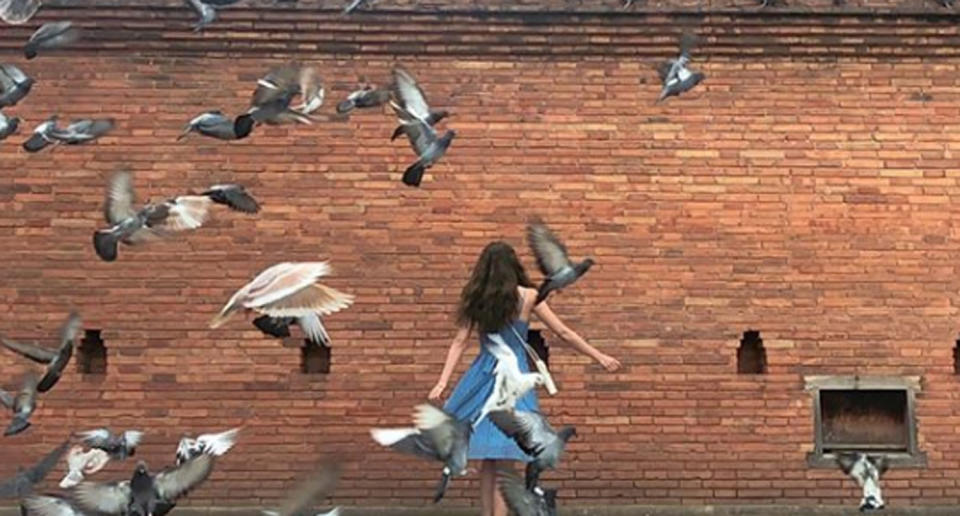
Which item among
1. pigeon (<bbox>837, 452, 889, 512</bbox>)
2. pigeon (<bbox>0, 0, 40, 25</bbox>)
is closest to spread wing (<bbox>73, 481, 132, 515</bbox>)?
pigeon (<bbox>0, 0, 40, 25</bbox>)

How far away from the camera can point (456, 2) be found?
8266mm

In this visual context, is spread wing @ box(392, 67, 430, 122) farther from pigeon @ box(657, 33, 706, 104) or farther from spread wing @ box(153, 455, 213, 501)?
spread wing @ box(153, 455, 213, 501)

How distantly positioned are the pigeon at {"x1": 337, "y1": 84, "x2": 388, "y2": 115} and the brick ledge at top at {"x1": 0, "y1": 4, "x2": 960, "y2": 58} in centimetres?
32

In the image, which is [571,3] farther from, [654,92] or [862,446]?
[862,446]

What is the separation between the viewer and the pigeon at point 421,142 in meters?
7.73

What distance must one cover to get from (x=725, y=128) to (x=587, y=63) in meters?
1.02

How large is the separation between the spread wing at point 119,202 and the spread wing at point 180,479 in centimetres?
207

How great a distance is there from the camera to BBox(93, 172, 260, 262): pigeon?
292 inches

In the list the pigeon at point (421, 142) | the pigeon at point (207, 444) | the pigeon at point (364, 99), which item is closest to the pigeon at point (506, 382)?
the pigeon at point (207, 444)

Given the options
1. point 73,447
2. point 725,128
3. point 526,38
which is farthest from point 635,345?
point 73,447

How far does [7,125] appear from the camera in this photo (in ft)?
25.4

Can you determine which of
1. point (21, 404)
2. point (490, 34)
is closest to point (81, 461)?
point (21, 404)

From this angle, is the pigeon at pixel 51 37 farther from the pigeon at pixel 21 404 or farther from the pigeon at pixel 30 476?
the pigeon at pixel 30 476

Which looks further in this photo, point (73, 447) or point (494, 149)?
point (494, 149)
